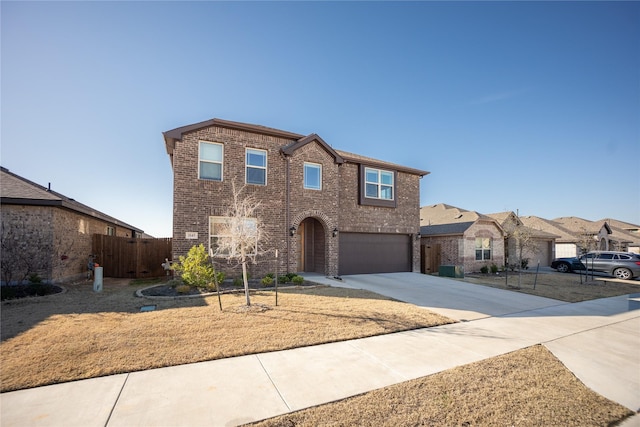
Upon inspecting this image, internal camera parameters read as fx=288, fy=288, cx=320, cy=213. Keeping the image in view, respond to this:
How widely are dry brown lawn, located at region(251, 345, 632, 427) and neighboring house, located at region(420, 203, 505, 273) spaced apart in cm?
1469

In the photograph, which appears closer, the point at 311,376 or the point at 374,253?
the point at 311,376

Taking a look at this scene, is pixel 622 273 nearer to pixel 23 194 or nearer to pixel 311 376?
pixel 311 376

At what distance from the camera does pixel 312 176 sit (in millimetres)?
14242

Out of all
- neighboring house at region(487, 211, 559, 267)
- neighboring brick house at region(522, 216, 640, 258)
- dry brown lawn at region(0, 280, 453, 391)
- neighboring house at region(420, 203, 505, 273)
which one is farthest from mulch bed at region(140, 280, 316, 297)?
neighboring brick house at region(522, 216, 640, 258)

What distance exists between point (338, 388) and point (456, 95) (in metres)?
15.4

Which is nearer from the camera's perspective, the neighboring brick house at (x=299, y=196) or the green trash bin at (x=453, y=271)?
the neighboring brick house at (x=299, y=196)

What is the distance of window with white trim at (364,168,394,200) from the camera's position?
52.8 feet

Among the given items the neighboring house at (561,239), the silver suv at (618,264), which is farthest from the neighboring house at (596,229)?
the silver suv at (618,264)

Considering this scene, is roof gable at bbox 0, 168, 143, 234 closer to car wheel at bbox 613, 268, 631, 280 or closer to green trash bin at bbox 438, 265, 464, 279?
green trash bin at bbox 438, 265, 464, 279

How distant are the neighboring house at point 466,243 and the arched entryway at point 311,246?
753cm

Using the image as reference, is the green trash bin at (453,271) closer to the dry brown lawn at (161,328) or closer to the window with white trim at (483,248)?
the window with white trim at (483,248)

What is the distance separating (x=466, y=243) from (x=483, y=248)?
2.37 metres

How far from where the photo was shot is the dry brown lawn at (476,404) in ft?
10.3

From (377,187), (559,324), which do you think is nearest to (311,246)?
(377,187)
